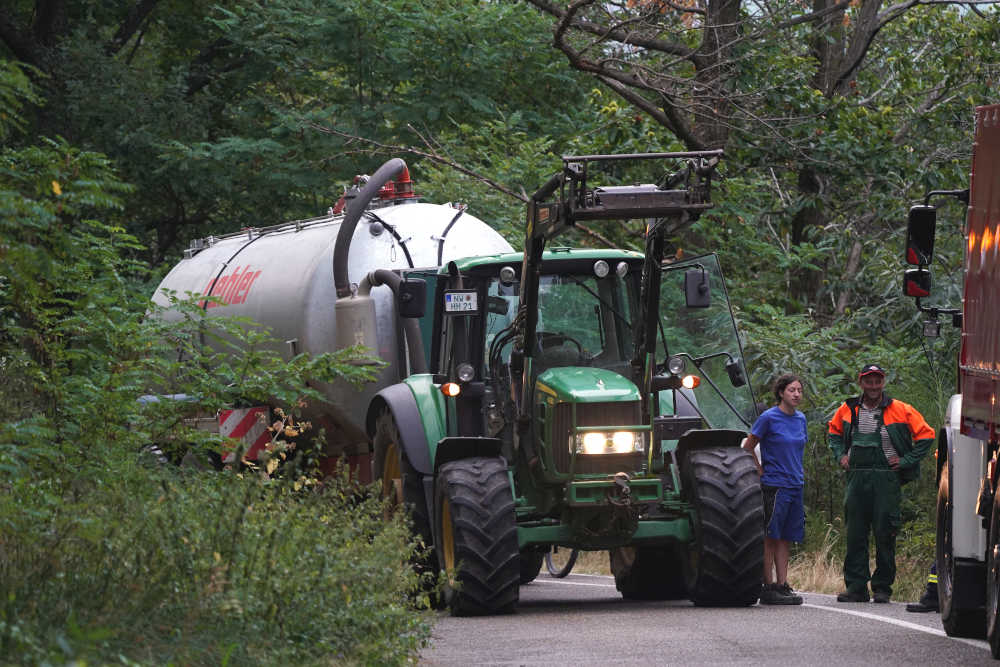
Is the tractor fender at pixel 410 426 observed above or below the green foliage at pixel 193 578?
above

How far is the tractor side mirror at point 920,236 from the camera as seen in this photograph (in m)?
11.0

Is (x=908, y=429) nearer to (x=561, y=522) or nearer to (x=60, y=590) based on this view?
(x=561, y=522)

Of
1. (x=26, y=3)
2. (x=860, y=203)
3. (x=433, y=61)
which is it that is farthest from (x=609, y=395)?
(x=26, y=3)

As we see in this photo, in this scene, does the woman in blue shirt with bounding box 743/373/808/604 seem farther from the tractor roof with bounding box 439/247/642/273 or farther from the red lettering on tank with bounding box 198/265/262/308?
the red lettering on tank with bounding box 198/265/262/308

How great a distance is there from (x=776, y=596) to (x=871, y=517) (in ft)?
3.42

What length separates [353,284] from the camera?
15523 mm

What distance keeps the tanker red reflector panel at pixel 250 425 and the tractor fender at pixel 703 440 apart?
5.31 meters

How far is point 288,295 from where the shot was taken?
16.2 metres

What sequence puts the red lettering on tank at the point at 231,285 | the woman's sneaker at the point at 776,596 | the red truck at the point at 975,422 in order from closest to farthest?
the red truck at the point at 975,422
the woman's sneaker at the point at 776,596
the red lettering on tank at the point at 231,285

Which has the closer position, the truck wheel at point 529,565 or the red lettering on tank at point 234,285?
the truck wheel at point 529,565

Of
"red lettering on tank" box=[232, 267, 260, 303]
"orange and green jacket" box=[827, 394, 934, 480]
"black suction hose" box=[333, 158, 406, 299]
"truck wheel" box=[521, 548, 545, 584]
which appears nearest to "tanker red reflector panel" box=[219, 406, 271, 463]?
"red lettering on tank" box=[232, 267, 260, 303]

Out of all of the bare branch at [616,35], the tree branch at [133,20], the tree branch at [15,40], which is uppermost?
the tree branch at [133,20]

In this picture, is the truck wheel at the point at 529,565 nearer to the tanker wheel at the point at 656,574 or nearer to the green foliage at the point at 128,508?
the tanker wheel at the point at 656,574

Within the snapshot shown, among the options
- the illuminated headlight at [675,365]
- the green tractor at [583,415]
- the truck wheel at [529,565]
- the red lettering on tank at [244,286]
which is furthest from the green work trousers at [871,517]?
the red lettering on tank at [244,286]
